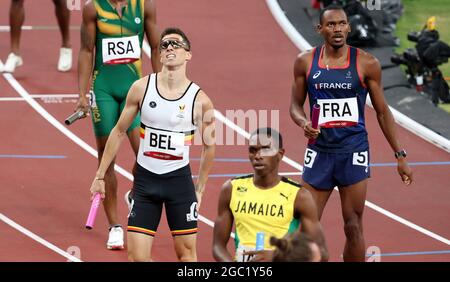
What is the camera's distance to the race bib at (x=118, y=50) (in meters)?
11.0

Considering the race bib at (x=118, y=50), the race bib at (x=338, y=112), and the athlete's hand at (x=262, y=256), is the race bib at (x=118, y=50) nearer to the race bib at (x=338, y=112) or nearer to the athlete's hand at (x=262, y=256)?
the race bib at (x=338, y=112)

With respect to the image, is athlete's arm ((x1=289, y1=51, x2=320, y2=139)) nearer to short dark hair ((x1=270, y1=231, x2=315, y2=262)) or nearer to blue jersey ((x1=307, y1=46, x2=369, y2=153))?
blue jersey ((x1=307, y1=46, x2=369, y2=153))

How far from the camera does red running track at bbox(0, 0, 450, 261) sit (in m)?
11.4

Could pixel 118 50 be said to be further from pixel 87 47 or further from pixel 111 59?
pixel 87 47

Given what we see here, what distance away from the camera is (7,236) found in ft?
36.9

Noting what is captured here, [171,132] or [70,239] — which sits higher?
[171,132]

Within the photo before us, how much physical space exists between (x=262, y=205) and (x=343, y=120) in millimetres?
1786

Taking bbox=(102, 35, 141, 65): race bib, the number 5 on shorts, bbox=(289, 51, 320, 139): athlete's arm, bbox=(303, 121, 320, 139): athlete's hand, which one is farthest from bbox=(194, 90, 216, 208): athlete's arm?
bbox=(102, 35, 141, 65): race bib

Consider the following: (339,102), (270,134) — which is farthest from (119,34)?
(270,134)

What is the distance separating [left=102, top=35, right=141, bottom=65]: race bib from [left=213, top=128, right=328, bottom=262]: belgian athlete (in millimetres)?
2943
